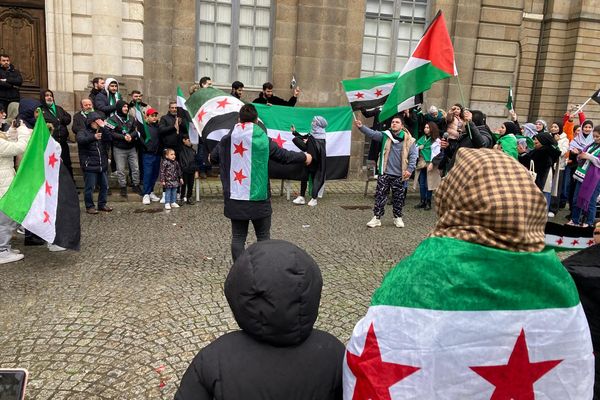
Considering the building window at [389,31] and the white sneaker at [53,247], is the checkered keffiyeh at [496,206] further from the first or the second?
the building window at [389,31]

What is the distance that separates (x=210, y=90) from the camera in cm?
794

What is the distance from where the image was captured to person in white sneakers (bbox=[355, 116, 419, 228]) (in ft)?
27.9

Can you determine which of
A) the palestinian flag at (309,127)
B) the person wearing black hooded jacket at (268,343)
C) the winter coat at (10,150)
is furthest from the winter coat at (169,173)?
the person wearing black hooded jacket at (268,343)

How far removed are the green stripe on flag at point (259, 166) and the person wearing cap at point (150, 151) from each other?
16.1 ft

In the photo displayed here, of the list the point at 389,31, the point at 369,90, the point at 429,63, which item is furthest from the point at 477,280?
the point at 389,31

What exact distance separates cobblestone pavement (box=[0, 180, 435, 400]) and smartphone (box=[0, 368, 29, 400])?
59.5 inches

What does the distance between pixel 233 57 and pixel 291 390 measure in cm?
1229

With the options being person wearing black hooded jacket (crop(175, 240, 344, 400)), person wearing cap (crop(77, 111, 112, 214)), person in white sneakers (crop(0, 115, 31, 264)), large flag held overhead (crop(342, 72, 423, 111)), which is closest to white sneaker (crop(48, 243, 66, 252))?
person in white sneakers (crop(0, 115, 31, 264))

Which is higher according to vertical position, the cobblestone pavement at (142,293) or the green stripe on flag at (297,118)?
the green stripe on flag at (297,118)

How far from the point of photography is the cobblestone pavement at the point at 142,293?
155 inches

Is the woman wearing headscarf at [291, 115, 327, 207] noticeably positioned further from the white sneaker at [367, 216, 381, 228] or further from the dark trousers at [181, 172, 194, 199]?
the dark trousers at [181, 172, 194, 199]

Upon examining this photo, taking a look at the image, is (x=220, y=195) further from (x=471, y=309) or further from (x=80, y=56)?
(x=471, y=309)

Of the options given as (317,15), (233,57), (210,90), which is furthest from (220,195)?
(317,15)

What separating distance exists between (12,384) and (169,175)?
288 inches
